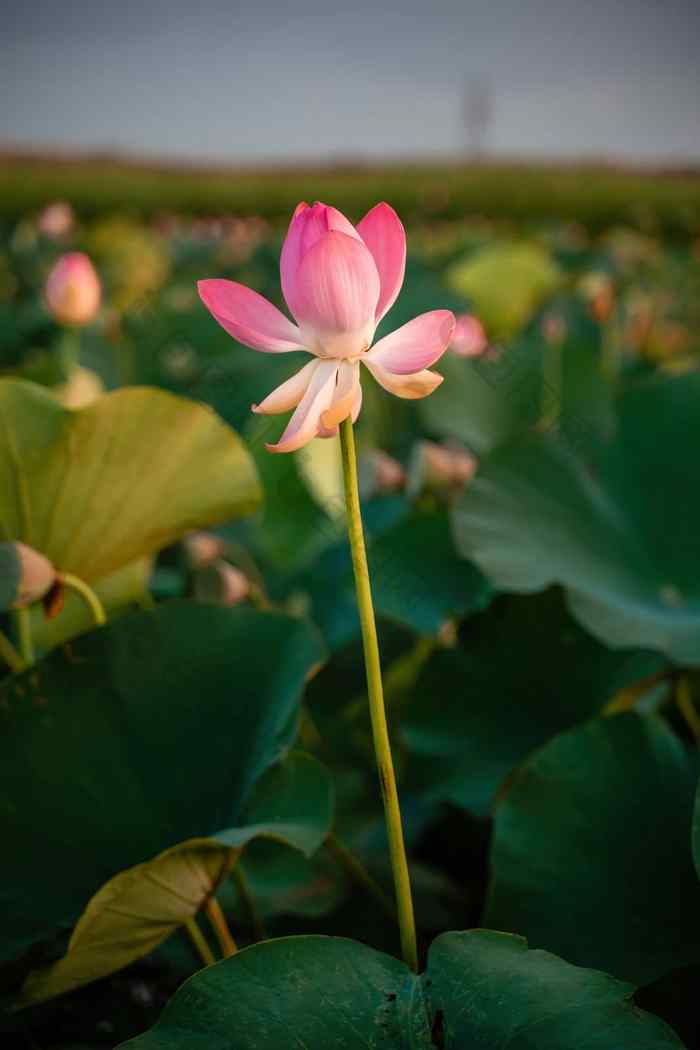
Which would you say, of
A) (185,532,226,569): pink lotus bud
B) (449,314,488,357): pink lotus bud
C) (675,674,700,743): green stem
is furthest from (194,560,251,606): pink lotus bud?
(449,314,488,357): pink lotus bud

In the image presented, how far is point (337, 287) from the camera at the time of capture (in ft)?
1.48

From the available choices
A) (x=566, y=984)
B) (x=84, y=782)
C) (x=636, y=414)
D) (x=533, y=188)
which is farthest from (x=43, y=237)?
(x=533, y=188)

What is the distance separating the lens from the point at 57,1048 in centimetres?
74

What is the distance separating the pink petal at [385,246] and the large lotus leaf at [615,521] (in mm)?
399

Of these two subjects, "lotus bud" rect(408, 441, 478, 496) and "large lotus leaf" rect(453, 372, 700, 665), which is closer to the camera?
"large lotus leaf" rect(453, 372, 700, 665)

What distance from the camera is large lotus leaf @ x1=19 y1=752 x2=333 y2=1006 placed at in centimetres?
54

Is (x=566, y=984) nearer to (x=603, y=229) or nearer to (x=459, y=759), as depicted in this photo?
(x=459, y=759)

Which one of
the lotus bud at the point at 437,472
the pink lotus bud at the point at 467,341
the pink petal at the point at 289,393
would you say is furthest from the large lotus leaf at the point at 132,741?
the pink lotus bud at the point at 467,341

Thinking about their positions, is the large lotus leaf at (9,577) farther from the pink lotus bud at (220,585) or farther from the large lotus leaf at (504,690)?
the large lotus leaf at (504,690)

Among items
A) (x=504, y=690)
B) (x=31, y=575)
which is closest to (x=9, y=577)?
(x=31, y=575)

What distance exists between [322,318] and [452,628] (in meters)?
0.60

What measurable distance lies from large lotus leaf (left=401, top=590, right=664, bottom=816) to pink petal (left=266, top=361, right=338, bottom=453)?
481 millimetres

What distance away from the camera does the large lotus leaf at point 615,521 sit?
2.82 feet

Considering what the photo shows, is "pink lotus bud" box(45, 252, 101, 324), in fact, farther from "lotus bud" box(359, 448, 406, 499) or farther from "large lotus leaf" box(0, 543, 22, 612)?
"large lotus leaf" box(0, 543, 22, 612)
